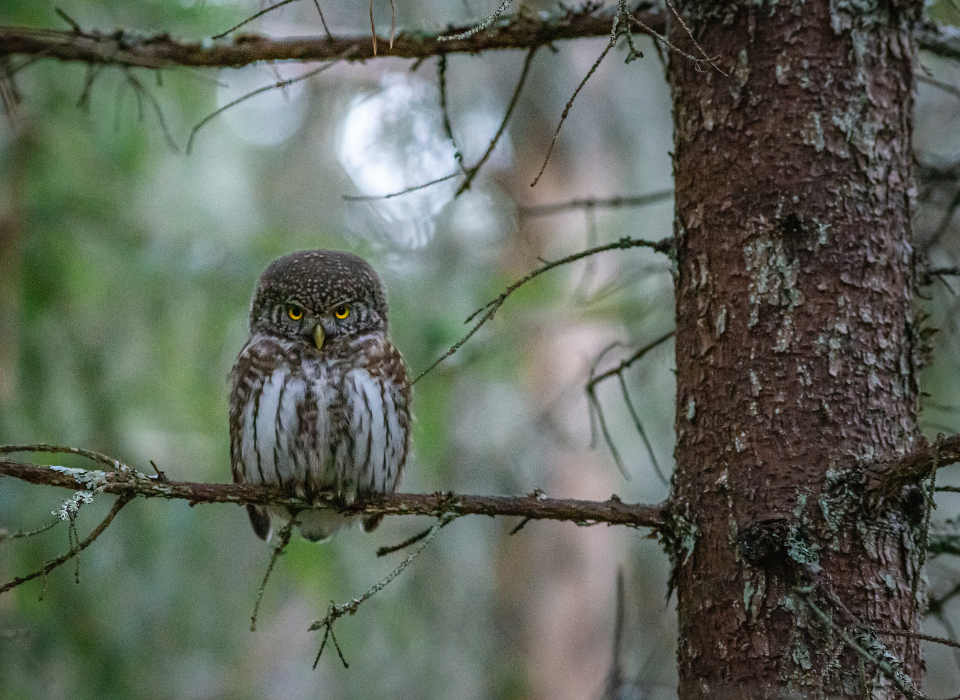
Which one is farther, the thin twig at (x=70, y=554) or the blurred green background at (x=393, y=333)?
the blurred green background at (x=393, y=333)

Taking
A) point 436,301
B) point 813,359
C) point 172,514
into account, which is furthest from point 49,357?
point 813,359

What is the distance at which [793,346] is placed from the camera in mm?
2490

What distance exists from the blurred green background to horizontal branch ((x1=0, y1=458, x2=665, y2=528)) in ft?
3.67

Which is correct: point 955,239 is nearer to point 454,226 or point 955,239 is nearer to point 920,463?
point 920,463

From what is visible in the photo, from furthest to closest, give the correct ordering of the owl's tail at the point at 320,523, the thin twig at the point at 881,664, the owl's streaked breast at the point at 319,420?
the owl's tail at the point at 320,523 → the owl's streaked breast at the point at 319,420 → the thin twig at the point at 881,664

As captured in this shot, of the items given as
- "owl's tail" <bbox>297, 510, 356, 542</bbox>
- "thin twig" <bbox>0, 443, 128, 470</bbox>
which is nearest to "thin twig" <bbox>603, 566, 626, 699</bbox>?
"thin twig" <bbox>0, 443, 128, 470</bbox>

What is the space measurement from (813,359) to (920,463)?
15.4 inches

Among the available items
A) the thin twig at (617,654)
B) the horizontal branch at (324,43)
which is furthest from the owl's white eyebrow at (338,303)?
the thin twig at (617,654)

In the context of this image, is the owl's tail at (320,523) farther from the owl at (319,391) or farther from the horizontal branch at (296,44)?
the horizontal branch at (296,44)

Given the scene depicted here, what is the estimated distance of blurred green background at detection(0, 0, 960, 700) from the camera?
4.53 m

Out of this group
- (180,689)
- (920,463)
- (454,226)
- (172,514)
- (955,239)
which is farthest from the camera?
(454,226)

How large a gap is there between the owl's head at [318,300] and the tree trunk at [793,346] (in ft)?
4.85

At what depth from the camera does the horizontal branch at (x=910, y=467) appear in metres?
2.08

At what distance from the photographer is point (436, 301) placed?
21.0 feet
